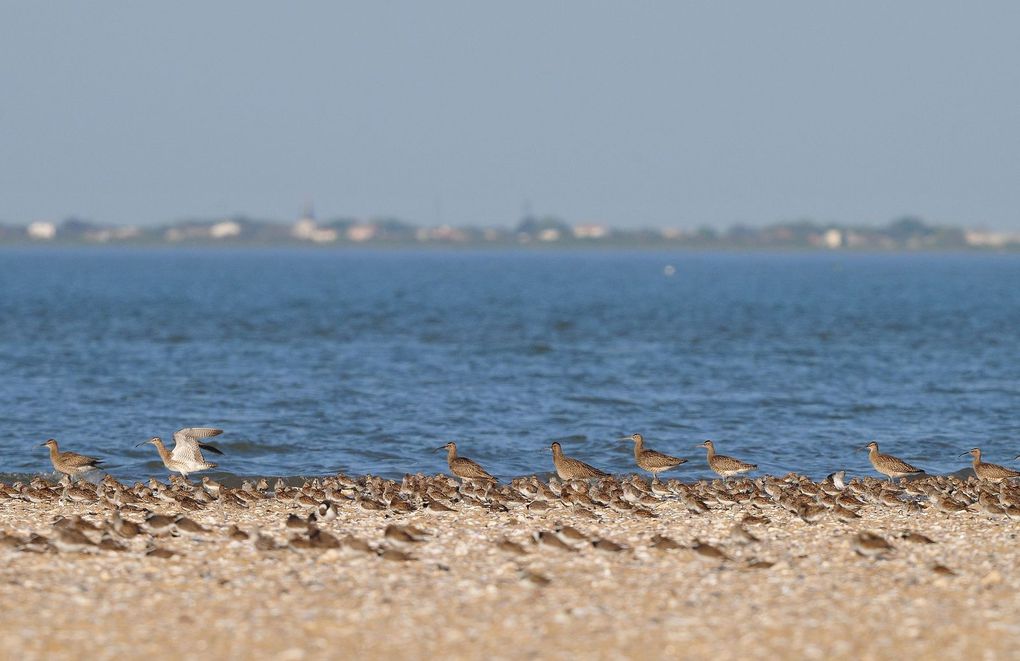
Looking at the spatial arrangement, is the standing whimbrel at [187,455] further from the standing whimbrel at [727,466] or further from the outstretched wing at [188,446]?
the standing whimbrel at [727,466]

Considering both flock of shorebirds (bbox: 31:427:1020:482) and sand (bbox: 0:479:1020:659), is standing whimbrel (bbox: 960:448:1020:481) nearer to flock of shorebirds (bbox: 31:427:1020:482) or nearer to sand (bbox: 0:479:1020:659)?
flock of shorebirds (bbox: 31:427:1020:482)

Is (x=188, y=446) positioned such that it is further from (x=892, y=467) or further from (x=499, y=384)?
(x=499, y=384)

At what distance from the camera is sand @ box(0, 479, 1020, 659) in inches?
487

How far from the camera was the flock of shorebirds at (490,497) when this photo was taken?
17.2m

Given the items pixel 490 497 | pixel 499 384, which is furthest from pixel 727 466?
pixel 499 384

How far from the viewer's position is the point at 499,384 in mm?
43844

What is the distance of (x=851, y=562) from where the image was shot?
15.9m

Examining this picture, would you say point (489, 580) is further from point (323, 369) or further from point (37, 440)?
point (323, 369)

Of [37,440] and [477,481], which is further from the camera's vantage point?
[37,440]

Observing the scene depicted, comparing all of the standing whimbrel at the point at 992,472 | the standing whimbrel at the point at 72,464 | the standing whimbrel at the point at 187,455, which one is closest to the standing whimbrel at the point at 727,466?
the standing whimbrel at the point at 992,472

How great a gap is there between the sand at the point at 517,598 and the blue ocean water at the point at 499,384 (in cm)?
977

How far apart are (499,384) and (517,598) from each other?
29771 millimetres

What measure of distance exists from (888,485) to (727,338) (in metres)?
43.1

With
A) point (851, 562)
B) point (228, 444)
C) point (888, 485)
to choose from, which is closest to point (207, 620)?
point (851, 562)
